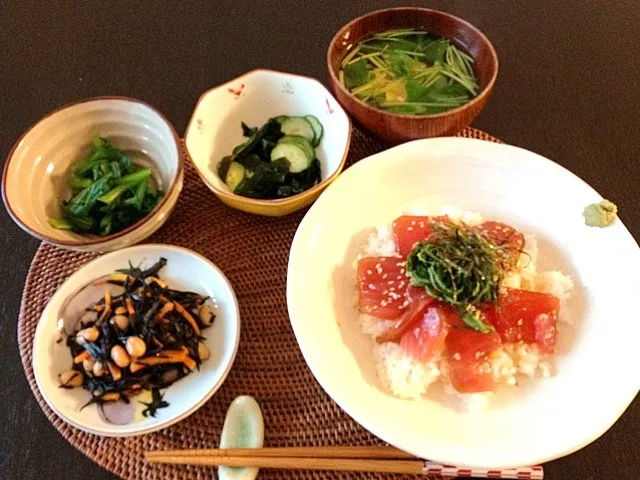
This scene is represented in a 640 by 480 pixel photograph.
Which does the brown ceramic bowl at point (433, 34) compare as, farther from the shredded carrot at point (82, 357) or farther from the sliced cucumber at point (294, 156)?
the shredded carrot at point (82, 357)

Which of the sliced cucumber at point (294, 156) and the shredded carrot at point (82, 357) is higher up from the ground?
the sliced cucumber at point (294, 156)

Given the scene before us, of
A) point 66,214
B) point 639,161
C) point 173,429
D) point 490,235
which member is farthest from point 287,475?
point 639,161

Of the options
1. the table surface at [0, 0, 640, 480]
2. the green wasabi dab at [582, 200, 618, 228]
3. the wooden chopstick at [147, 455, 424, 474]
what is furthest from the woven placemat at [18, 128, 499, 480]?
the green wasabi dab at [582, 200, 618, 228]

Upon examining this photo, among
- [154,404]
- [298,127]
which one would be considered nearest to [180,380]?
[154,404]

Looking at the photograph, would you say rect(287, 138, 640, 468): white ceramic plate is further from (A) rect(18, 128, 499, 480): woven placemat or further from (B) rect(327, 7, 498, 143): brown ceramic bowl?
(A) rect(18, 128, 499, 480): woven placemat

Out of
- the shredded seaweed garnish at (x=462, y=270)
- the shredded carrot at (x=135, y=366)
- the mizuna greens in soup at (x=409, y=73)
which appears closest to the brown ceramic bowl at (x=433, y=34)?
the mizuna greens in soup at (x=409, y=73)

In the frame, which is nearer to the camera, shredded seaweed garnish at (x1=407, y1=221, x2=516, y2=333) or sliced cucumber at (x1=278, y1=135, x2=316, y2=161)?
shredded seaweed garnish at (x1=407, y1=221, x2=516, y2=333)

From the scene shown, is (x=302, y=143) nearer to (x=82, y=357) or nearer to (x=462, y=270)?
(x=462, y=270)
